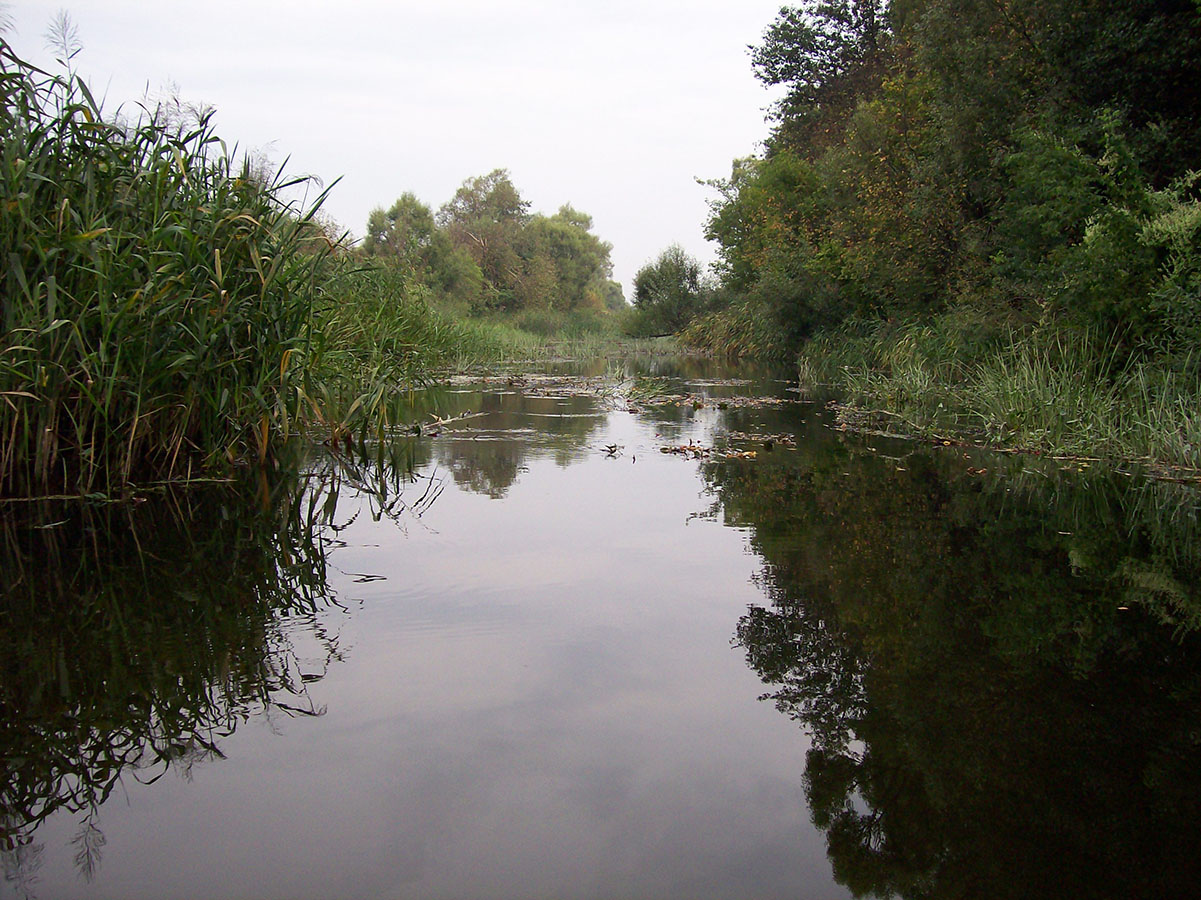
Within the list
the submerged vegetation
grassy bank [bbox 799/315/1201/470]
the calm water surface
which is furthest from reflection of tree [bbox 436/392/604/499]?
the submerged vegetation

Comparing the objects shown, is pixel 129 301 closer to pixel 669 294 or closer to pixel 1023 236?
pixel 1023 236

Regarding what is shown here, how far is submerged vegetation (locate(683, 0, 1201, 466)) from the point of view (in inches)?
340

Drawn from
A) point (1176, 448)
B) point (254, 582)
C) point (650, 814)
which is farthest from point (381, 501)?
point (1176, 448)

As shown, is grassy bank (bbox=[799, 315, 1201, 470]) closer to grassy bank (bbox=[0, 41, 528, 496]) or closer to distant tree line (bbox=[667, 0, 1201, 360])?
distant tree line (bbox=[667, 0, 1201, 360])

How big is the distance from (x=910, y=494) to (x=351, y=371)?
4.96 m

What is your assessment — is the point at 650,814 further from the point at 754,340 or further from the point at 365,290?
the point at 754,340

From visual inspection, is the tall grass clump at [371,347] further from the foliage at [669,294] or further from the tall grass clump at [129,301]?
the foliage at [669,294]

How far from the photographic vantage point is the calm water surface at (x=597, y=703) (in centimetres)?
206

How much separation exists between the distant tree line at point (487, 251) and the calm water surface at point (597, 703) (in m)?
11.8

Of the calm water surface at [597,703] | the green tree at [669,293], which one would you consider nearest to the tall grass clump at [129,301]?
the calm water surface at [597,703]

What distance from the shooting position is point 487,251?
1980 inches

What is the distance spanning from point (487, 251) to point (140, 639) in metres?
48.6

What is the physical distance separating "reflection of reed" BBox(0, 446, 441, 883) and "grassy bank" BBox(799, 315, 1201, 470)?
6524 mm

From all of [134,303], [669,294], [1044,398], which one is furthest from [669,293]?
[134,303]
